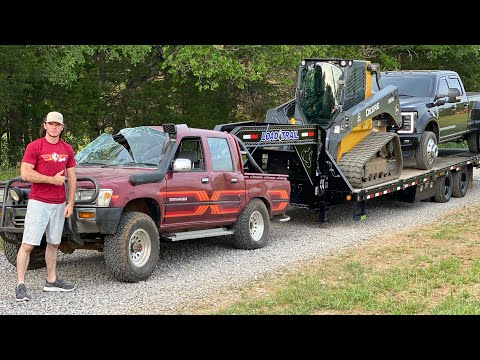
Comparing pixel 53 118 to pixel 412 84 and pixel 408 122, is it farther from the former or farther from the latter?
pixel 412 84

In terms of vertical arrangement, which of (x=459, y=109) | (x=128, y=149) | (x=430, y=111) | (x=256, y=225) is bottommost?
(x=256, y=225)

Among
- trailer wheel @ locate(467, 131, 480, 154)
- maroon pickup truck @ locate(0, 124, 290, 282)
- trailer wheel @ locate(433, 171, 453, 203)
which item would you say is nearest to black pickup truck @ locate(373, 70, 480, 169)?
trailer wheel @ locate(467, 131, 480, 154)

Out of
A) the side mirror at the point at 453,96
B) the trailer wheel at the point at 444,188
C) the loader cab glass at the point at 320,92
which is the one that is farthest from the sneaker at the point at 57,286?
the side mirror at the point at 453,96

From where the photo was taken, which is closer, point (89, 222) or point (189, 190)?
point (89, 222)

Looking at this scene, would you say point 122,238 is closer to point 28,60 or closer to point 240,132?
point 240,132

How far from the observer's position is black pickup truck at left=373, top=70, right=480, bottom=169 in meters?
15.3

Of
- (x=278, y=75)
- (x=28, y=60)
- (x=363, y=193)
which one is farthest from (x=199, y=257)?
(x=278, y=75)

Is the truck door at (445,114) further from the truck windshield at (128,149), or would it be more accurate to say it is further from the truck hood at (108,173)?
the truck hood at (108,173)

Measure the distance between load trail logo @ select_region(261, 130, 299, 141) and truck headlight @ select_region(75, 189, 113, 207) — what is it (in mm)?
4487

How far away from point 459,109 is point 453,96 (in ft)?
4.67

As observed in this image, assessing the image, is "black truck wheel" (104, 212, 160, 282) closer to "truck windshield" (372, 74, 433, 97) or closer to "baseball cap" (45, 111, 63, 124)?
"baseball cap" (45, 111, 63, 124)

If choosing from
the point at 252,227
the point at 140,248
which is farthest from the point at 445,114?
the point at 140,248

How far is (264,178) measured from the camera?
11.4 metres

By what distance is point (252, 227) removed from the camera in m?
11.2
